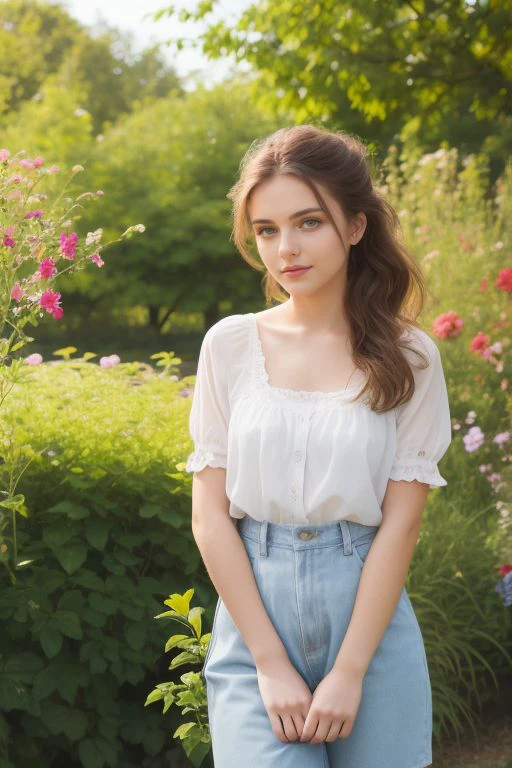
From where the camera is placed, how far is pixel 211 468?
83.1 inches

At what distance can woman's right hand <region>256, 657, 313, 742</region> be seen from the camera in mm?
1876

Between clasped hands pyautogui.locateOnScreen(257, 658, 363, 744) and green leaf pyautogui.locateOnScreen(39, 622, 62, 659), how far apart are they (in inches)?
49.9

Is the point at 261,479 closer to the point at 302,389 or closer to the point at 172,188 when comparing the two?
the point at 302,389

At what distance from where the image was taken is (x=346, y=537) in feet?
6.49

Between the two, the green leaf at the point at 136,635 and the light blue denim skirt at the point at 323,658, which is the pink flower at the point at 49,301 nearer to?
the green leaf at the point at 136,635

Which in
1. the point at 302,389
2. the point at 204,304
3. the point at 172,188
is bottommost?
the point at 204,304

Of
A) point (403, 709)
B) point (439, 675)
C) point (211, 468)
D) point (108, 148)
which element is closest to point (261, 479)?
point (211, 468)

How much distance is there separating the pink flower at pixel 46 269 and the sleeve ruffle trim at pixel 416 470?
4.37 ft

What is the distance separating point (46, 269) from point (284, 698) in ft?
5.03

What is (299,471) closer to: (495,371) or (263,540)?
(263,540)

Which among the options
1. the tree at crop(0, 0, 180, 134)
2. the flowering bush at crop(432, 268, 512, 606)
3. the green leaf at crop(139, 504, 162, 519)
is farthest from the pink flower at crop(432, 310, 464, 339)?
the tree at crop(0, 0, 180, 134)

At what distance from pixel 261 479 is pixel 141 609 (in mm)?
1346

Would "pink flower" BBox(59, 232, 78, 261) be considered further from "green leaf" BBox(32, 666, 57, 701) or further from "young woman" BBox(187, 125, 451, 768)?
"green leaf" BBox(32, 666, 57, 701)

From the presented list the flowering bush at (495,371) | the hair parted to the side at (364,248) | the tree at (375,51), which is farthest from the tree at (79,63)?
the hair parted to the side at (364,248)
